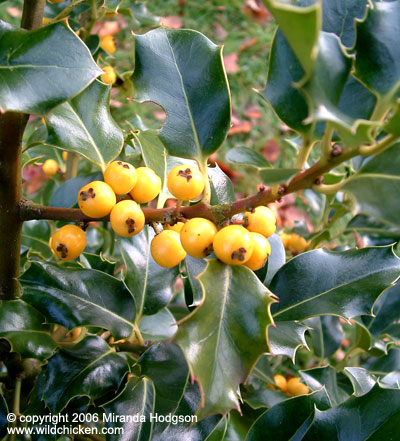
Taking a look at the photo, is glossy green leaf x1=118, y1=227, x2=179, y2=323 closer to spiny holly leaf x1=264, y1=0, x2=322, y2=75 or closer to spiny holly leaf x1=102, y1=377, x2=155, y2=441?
spiny holly leaf x1=102, y1=377, x2=155, y2=441

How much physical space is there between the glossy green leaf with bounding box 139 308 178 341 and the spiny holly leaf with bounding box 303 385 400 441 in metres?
0.44

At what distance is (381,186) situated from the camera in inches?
23.2

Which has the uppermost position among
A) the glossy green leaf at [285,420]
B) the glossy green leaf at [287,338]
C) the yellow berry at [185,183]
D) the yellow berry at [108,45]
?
the yellow berry at [185,183]

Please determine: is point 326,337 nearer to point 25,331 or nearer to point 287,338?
point 287,338

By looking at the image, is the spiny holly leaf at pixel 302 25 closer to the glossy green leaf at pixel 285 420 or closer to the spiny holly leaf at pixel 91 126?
the spiny holly leaf at pixel 91 126

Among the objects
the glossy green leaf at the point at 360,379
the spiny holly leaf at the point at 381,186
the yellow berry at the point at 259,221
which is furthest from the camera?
the glossy green leaf at the point at 360,379

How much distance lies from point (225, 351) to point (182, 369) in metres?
0.26

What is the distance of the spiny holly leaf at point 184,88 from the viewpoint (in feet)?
2.57

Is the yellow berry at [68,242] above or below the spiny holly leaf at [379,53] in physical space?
below

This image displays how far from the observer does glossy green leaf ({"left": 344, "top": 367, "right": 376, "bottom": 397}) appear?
98cm

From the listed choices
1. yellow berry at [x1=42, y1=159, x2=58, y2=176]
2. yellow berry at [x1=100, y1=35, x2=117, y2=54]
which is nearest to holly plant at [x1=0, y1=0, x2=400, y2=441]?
yellow berry at [x1=100, y1=35, x2=117, y2=54]

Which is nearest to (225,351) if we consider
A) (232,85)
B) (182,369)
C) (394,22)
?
(182,369)

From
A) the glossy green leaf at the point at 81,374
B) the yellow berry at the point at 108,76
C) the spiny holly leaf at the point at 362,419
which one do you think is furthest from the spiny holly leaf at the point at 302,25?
the yellow berry at the point at 108,76

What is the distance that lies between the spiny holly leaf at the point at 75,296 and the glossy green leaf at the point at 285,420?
1.09 ft
